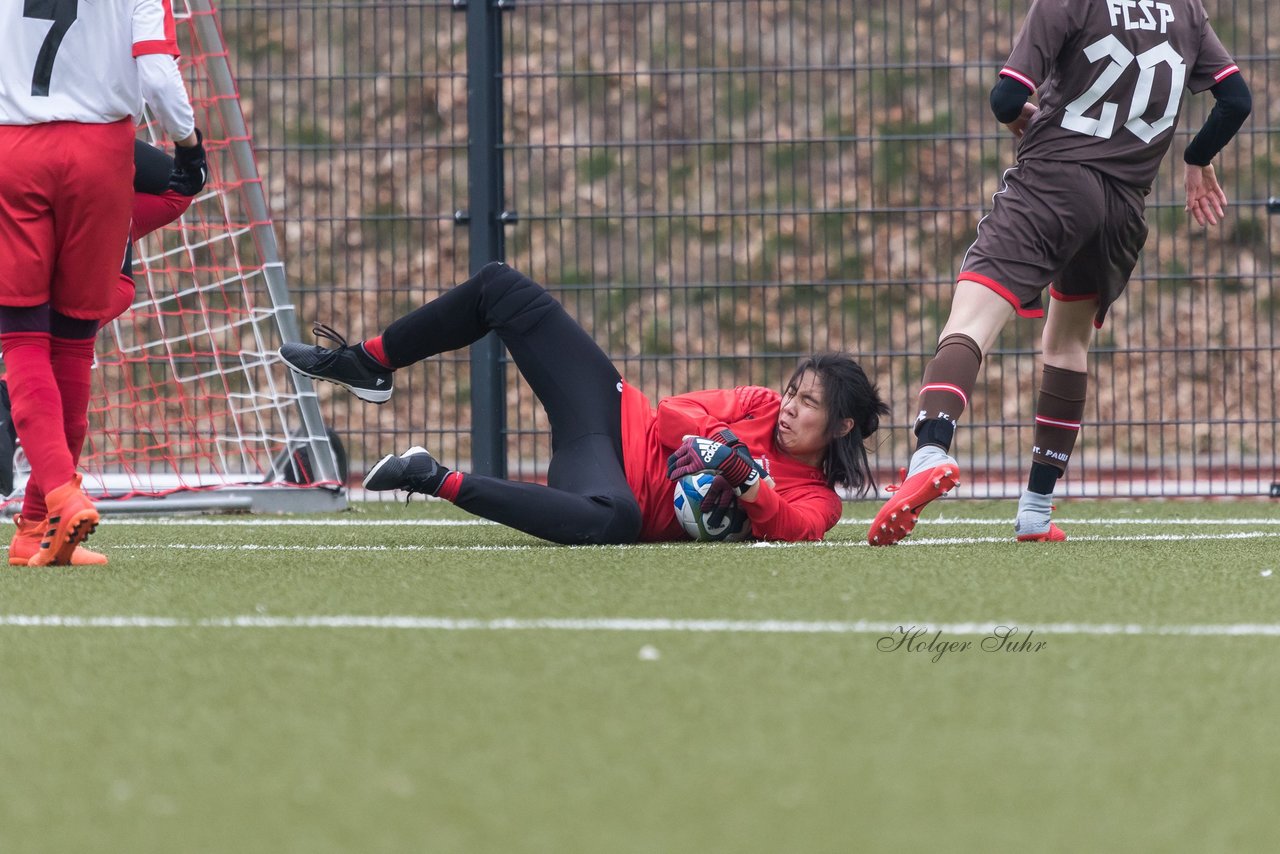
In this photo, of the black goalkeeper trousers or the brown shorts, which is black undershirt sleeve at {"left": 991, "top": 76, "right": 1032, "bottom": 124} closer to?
the brown shorts

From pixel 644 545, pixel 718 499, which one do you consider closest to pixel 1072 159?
pixel 718 499

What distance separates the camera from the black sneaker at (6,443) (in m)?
5.59

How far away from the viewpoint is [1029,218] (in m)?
4.42

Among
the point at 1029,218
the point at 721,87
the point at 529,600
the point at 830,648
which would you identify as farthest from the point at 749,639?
the point at 721,87

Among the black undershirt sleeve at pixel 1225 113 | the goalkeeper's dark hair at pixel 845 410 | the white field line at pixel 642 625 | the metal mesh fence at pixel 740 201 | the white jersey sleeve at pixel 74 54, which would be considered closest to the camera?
the white field line at pixel 642 625

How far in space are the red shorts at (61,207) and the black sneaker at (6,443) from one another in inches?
62.9

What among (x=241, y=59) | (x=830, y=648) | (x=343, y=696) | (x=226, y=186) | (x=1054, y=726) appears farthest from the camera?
(x=241, y=59)

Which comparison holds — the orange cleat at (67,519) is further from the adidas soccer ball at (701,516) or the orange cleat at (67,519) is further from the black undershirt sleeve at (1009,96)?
the black undershirt sleeve at (1009,96)

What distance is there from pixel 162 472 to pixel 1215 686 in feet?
18.6

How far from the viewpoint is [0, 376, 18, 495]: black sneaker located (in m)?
5.59

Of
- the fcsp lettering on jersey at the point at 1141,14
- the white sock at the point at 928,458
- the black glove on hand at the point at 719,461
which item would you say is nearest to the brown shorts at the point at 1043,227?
the fcsp lettering on jersey at the point at 1141,14

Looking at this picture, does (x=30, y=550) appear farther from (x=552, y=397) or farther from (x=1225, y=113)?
(x=1225, y=113)

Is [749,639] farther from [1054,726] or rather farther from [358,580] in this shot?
[358,580]

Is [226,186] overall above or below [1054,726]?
above
